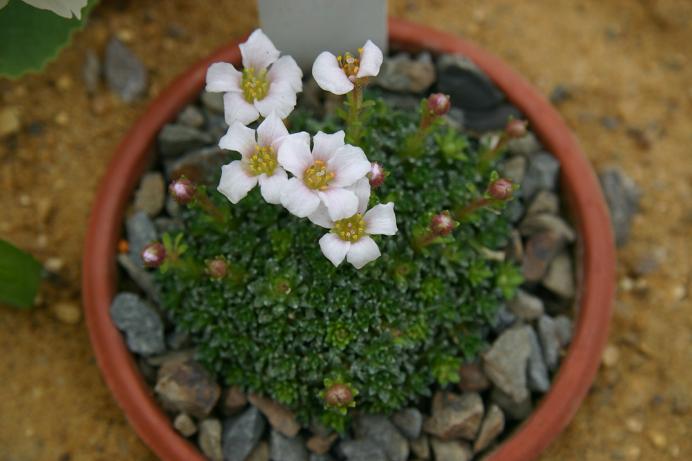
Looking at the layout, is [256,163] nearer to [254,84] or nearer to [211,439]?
[254,84]

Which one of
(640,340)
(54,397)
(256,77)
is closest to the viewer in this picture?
(256,77)

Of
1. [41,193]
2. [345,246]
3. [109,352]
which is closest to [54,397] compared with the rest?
[109,352]

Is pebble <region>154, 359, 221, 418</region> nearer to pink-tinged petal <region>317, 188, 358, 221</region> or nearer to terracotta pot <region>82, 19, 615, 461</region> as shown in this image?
terracotta pot <region>82, 19, 615, 461</region>

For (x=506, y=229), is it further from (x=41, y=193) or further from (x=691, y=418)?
(x=41, y=193)

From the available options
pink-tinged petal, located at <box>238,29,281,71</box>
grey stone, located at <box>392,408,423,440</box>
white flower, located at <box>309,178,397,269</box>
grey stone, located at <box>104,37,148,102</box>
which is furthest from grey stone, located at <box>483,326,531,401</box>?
grey stone, located at <box>104,37,148,102</box>

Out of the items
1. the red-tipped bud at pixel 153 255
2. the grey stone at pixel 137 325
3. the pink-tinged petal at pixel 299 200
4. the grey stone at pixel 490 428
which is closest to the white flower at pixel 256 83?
the pink-tinged petal at pixel 299 200

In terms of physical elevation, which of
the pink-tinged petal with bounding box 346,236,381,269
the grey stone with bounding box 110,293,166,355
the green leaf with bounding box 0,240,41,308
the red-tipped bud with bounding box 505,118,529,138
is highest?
the pink-tinged petal with bounding box 346,236,381,269
